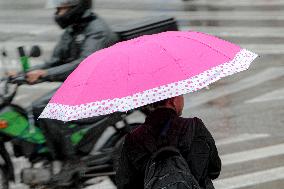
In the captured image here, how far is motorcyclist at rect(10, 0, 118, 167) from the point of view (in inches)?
256

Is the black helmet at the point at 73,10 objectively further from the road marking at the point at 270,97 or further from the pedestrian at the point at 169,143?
the road marking at the point at 270,97

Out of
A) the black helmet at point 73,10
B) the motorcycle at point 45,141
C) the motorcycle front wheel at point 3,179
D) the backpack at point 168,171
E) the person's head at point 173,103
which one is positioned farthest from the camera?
the motorcycle front wheel at point 3,179

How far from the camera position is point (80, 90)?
3502mm

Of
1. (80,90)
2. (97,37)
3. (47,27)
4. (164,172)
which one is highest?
(80,90)

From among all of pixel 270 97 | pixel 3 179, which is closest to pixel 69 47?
pixel 3 179

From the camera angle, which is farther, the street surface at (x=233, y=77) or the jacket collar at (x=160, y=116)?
the street surface at (x=233, y=77)

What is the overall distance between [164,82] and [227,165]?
15.9 feet

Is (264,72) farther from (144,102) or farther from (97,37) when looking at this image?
(144,102)

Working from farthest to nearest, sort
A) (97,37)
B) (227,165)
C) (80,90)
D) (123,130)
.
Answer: (227,165), (123,130), (97,37), (80,90)

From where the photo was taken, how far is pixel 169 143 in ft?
10.9

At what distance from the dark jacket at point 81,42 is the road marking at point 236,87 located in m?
3.79

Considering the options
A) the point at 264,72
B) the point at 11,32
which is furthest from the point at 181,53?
the point at 11,32

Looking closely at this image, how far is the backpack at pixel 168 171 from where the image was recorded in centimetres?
316

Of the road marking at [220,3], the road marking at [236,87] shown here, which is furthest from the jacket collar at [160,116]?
the road marking at [220,3]
